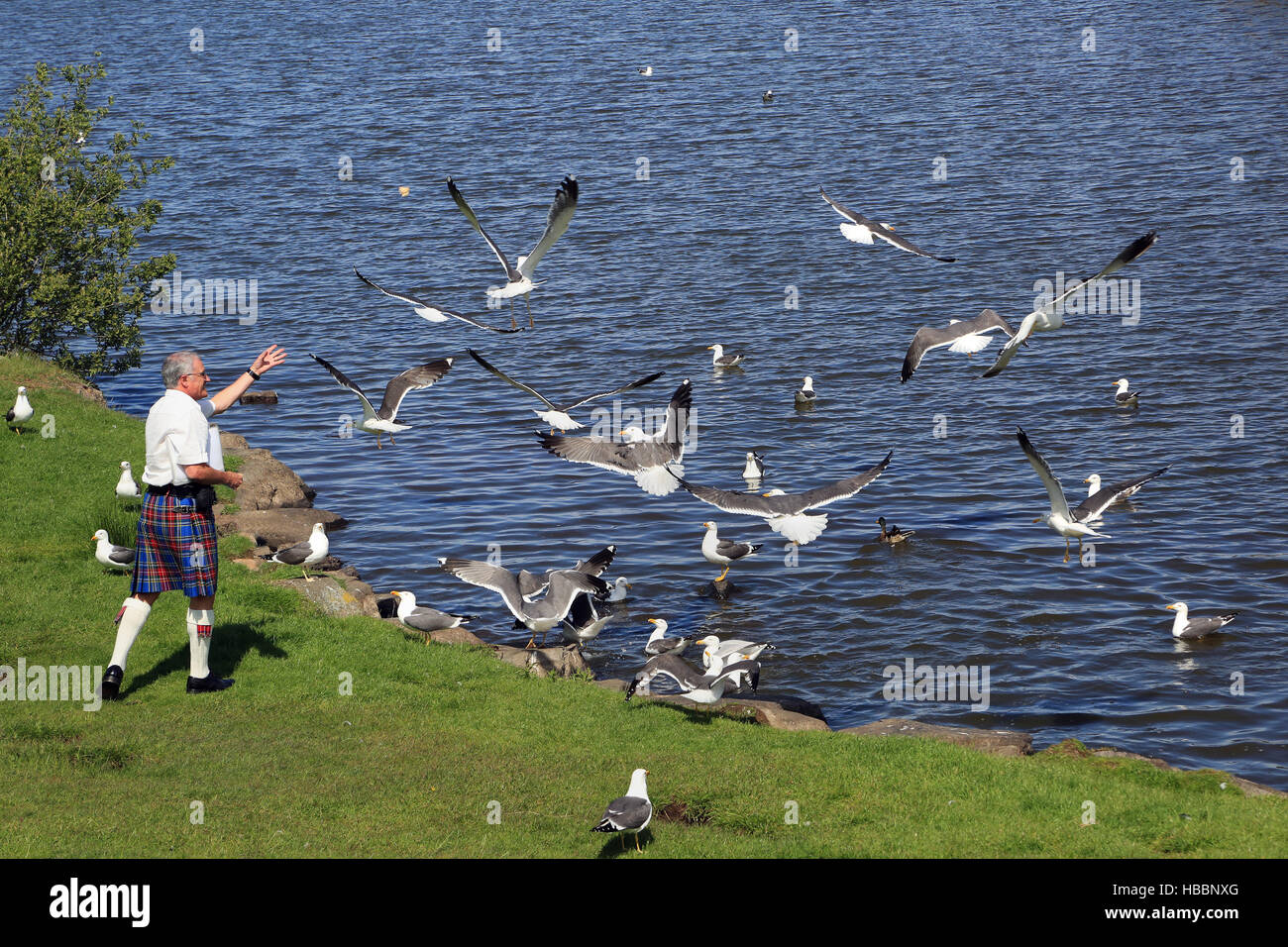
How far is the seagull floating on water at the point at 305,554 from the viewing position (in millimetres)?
18094

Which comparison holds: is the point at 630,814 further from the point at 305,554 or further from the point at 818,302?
the point at 818,302

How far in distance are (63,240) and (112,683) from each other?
17.9 meters

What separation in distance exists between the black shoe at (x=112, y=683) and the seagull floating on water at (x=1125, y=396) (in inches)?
825

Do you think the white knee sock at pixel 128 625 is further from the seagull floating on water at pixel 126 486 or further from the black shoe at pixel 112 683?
the seagull floating on water at pixel 126 486

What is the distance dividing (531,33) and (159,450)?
60513 mm

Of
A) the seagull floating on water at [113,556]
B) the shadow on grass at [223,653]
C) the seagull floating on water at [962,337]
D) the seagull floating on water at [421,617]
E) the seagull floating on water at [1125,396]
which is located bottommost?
the shadow on grass at [223,653]

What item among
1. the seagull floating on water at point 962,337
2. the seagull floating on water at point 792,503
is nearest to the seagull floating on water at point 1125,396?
the seagull floating on water at point 962,337

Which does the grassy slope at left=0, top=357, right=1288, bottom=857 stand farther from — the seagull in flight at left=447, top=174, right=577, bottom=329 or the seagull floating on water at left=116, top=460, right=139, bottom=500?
the seagull in flight at left=447, top=174, right=577, bottom=329

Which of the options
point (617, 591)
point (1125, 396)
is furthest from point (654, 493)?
point (1125, 396)

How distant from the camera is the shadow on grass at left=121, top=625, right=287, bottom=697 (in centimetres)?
1362

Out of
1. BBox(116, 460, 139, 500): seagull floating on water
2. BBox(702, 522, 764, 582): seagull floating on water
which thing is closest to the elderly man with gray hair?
Answer: BBox(116, 460, 139, 500): seagull floating on water
